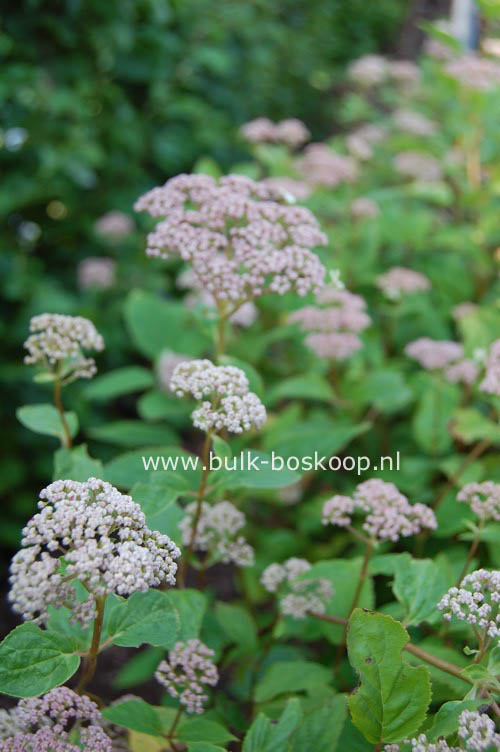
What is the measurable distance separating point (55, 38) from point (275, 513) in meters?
2.08


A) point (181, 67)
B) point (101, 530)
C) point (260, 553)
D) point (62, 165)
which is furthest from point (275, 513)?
point (181, 67)

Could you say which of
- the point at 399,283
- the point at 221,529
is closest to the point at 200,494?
the point at 221,529

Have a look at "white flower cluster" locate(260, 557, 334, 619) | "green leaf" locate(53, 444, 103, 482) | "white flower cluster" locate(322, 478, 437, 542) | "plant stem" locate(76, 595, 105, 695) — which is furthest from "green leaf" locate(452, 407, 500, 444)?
"plant stem" locate(76, 595, 105, 695)

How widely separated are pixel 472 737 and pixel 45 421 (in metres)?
0.98

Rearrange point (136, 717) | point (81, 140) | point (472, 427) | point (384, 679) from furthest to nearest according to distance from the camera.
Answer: point (81, 140), point (472, 427), point (136, 717), point (384, 679)

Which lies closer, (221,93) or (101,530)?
(101,530)

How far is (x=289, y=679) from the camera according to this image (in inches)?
51.9

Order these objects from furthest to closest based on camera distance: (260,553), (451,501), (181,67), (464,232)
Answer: (181,67)
(464,232)
(260,553)
(451,501)

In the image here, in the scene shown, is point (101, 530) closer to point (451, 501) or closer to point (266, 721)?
point (266, 721)

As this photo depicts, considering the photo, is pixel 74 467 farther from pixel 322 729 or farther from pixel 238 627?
pixel 322 729

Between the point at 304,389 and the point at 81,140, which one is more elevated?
the point at 81,140

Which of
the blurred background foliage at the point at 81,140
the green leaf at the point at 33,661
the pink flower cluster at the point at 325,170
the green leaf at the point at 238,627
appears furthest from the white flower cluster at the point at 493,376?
the blurred background foliage at the point at 81,140

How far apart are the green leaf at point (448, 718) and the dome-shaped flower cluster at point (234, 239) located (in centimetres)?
76

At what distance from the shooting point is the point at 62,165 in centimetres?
282
